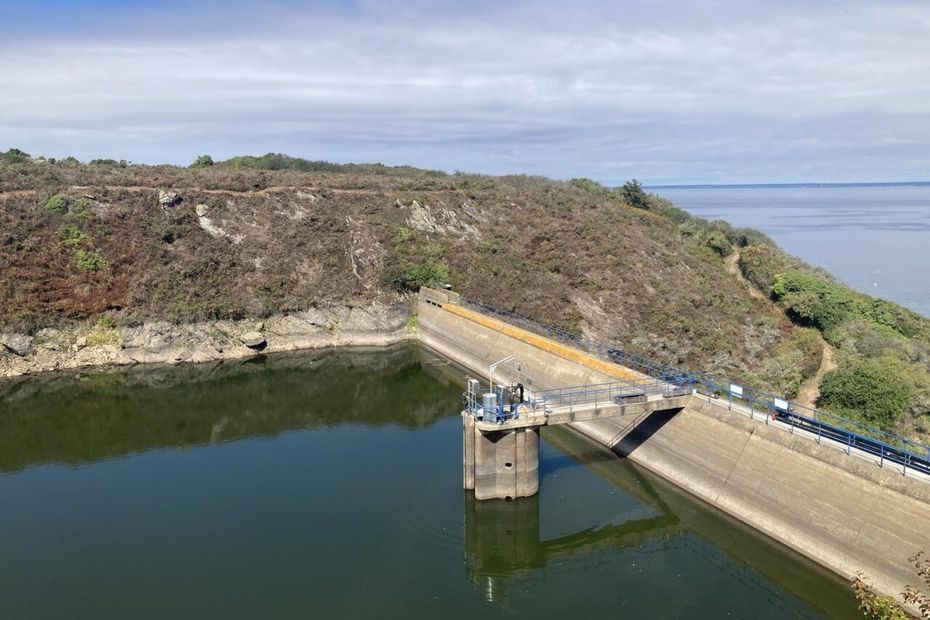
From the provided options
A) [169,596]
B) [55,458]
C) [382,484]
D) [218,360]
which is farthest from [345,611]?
[218,360]

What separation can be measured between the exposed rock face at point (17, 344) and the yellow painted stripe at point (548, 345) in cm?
2977

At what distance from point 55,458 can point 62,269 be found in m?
24.5

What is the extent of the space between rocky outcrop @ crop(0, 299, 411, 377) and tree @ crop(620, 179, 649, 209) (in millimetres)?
40447

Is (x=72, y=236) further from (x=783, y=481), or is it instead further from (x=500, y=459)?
(x=783, y=481)

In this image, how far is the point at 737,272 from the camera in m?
64.8

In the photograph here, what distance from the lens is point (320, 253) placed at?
58.2 m

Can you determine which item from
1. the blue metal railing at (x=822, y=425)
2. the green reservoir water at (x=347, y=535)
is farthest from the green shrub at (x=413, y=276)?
the blue metal railing at (x=822, y=425)

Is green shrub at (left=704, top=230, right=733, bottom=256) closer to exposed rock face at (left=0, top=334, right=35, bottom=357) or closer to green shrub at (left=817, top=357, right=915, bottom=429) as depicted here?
green shrub at (left=817, top=357, right=915, bottom=429)

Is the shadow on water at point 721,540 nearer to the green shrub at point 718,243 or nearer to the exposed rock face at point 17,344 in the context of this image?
the exposed rock face at point 17,344

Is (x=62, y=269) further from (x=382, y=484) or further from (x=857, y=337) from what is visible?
(x=857, y=337)

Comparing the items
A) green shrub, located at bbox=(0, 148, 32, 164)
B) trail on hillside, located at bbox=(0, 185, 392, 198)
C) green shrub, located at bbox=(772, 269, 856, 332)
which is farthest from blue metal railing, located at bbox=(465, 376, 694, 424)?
green shrub, located at bbox=(0, 148, 32, 164)

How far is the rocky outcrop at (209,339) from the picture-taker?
44.2 metres

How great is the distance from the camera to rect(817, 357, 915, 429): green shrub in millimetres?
29859

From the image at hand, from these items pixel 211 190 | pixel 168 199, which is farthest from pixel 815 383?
pixel 211 190
